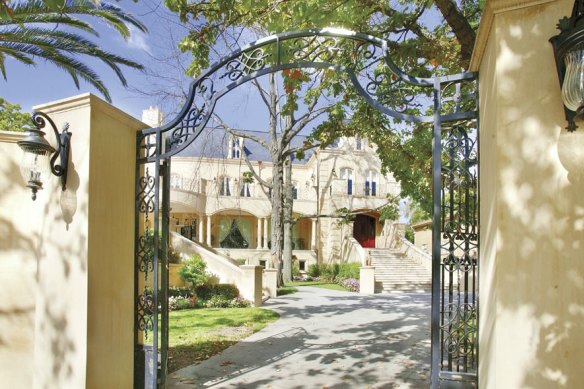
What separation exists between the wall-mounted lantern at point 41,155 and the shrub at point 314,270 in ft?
86.0

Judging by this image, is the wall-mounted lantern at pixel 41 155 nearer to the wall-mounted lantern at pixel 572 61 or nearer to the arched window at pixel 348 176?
the wall-mounted lantern at pixel 572 61

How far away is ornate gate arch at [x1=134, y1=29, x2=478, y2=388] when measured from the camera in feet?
13.2

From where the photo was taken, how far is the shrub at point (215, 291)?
14.7m

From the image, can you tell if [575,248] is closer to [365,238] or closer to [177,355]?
[177,355]

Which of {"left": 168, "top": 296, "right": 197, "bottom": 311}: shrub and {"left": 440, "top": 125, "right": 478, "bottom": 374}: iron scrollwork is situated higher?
{"left": 440, "top": 125, "right": 478, "bottom": 374}: iron scrollwork

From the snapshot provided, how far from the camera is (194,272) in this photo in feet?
49.8

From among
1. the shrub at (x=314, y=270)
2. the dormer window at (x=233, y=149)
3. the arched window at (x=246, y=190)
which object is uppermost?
the dormer window at (x=233, y=149)

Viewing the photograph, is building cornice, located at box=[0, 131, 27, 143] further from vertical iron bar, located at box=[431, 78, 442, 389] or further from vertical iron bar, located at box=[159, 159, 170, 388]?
vertical iron bar, located at box=[431, 78, 442, 389]

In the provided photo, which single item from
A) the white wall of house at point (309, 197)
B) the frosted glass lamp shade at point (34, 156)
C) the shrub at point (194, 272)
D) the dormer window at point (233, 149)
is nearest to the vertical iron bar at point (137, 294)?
the frosted glass lamp shade at point (34, 156)

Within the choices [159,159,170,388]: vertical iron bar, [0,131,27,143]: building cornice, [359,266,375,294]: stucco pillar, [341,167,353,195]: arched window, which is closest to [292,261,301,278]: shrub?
[341,167,353,195]: arched window

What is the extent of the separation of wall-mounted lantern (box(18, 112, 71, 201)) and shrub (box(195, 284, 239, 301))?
10.9 m

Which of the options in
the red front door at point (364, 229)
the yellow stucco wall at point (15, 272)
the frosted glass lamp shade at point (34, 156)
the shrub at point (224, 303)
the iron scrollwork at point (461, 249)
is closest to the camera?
the iron scrollwork at point (461, 249)

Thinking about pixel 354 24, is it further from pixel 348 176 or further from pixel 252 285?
pixel 348 176

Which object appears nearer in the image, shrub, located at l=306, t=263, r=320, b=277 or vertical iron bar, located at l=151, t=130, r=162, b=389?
vertical iron bar, located at l=151, t=130, r=162, b=389
